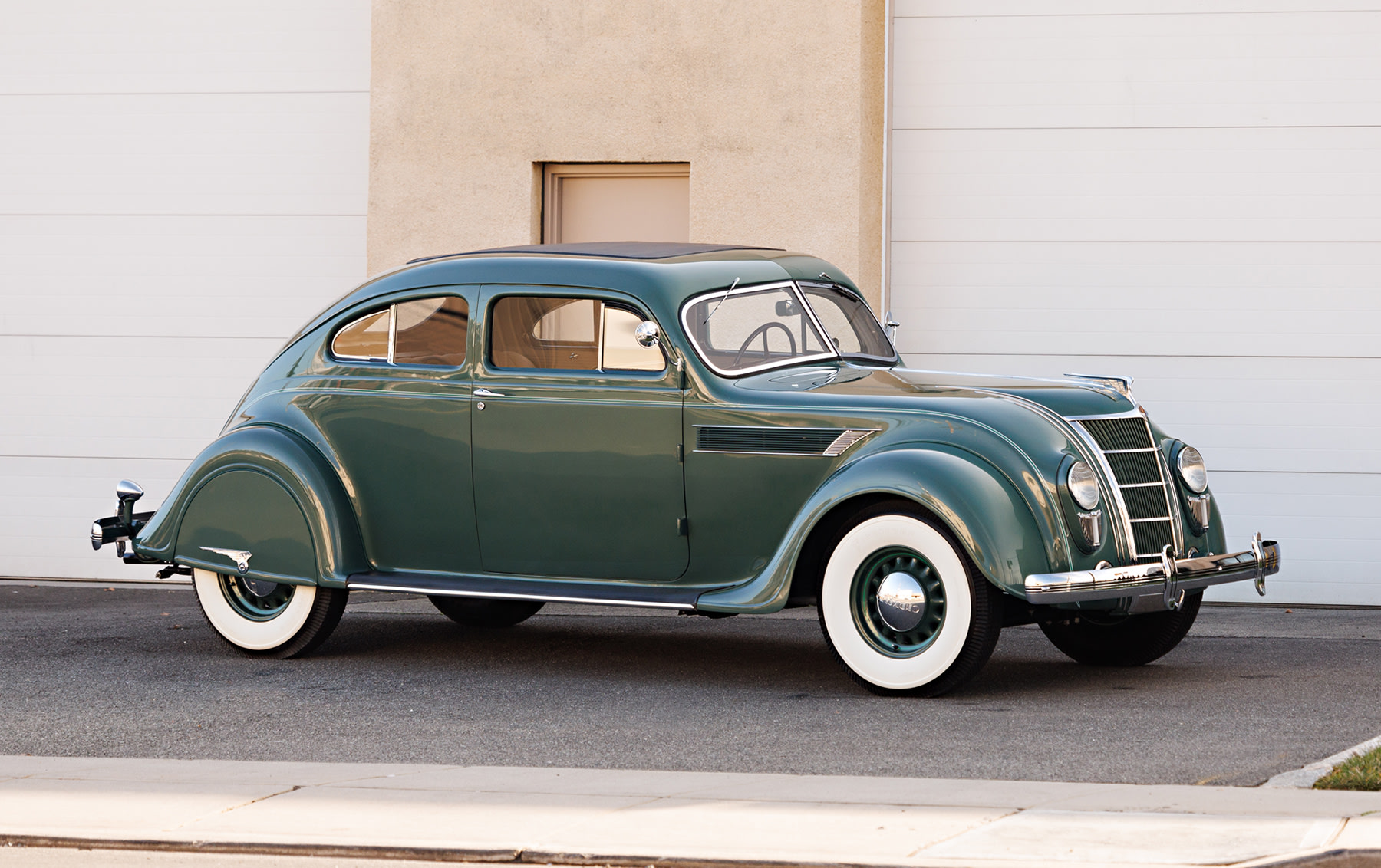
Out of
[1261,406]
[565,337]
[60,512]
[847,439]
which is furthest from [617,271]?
[60,512]

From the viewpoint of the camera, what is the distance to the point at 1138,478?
709 cm

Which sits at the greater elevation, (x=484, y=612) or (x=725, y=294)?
(x=725, y=294)

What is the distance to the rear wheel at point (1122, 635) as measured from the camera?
766 cm

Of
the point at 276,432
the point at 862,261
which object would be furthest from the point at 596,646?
the point at 862,261

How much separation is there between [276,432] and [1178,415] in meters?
5.75

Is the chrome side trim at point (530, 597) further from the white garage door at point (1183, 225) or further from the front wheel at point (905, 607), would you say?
the white garage door at point (1183, 225)

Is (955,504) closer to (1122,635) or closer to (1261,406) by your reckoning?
(1122,635)

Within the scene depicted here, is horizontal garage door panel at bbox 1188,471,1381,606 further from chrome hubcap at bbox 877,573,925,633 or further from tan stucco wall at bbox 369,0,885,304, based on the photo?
chrome hubcap at bbox 877,573,925,633

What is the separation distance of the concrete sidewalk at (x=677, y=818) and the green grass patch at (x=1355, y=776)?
0.16 metres

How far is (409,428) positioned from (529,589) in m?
0.99

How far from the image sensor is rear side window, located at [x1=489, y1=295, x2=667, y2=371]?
7605mm

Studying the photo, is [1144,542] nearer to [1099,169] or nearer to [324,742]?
[324,742]

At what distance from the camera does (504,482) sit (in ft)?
25.3

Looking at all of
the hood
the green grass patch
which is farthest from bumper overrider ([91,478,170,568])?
the green grass patch
